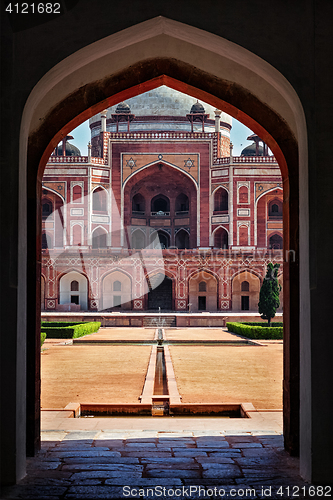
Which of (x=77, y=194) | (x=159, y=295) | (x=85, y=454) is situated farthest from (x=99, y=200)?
(x=85, y=454)

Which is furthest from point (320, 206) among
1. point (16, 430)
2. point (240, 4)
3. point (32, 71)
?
point (16, 430)

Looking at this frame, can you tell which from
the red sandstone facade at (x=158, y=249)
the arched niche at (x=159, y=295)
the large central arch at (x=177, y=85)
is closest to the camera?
the large central arch at (x=177, y=85)

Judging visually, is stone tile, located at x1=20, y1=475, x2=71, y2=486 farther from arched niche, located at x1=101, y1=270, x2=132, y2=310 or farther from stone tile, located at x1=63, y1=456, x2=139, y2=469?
Result: arched niche, located at x1=101, y1=270, x2=132, y2=310

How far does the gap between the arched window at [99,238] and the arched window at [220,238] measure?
20.4 feet

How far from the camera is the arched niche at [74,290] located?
24.7m

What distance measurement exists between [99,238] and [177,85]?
2389cm

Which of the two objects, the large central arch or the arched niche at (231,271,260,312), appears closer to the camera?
the large central arch

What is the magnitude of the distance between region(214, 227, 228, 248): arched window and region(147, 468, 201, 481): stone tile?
2446cm

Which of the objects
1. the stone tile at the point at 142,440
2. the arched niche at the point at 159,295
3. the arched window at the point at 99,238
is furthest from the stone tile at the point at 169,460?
the arched window at the point at 99,238

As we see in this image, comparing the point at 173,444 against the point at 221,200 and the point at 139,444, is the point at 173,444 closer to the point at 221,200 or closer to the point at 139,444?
the point at 139,444

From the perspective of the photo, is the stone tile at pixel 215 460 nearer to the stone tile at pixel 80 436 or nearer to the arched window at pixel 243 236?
the stone tile at pixel 80 436

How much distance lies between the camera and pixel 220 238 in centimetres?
2789

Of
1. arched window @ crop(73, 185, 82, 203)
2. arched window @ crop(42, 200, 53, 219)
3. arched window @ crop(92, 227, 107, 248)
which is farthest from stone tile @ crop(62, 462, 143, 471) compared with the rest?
arched window @ crop(42, 200, 53, 219)

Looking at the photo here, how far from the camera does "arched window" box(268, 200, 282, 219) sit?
28.1 m
